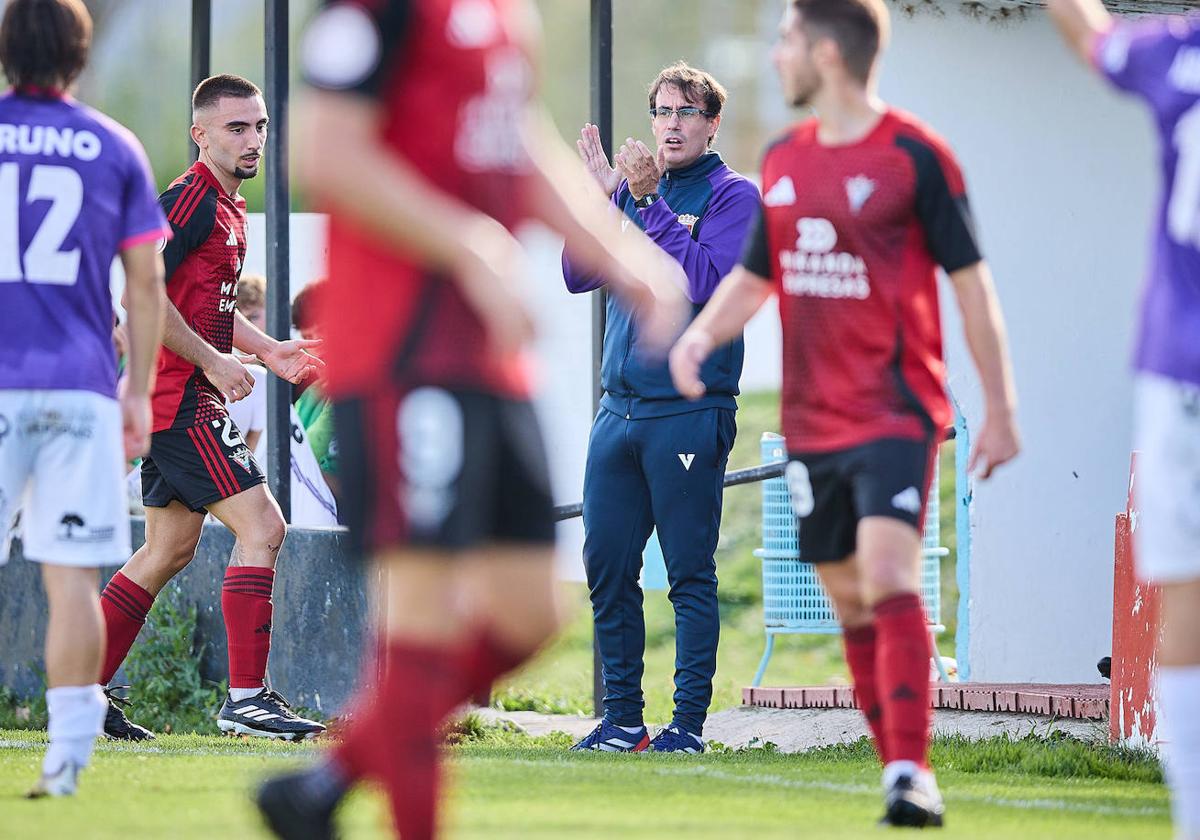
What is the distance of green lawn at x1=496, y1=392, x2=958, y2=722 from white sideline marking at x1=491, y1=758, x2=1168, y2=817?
6.40 meters

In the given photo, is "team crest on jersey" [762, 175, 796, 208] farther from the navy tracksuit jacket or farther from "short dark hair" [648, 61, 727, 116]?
"short dark hair" [648, 61, 727, 116]

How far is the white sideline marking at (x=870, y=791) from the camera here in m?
5.50

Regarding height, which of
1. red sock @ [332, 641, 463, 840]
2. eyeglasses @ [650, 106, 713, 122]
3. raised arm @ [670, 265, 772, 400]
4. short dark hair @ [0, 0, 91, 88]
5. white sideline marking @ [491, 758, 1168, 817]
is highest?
eyeglasses @ [650, 106, 713, 122]

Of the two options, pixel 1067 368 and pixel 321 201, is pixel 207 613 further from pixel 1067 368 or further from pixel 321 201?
pixel 321 201

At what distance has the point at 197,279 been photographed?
742 centimetres

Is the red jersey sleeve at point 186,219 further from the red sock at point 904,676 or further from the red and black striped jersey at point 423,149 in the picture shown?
the red and black striped jersey at point 423,149

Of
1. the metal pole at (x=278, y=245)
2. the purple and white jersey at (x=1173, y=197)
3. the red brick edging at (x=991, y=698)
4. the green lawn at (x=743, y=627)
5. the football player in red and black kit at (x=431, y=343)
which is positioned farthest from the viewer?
the green lawn at (x=743, y=627)

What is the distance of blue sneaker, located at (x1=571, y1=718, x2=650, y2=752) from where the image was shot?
7.40 metres

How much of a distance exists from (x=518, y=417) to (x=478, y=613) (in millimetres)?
380

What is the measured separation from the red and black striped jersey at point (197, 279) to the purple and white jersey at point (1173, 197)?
161 inches

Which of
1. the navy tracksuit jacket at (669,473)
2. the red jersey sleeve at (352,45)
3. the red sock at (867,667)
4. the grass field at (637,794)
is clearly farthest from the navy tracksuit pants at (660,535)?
the red jersey sleeve at (352,45)

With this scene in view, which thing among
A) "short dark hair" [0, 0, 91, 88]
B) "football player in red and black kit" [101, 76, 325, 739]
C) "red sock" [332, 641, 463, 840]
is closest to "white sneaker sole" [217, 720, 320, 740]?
"football player in red and black kit" [101, 76, 325, 739]

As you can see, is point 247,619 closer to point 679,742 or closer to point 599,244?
point 679,742

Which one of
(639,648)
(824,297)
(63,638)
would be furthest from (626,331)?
(63,638)
